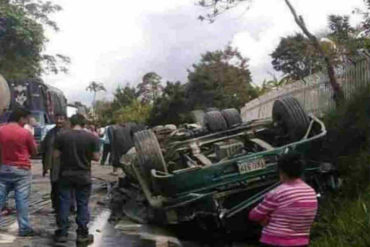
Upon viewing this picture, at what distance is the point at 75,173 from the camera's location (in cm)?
889

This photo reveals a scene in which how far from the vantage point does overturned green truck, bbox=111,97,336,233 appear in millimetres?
8703

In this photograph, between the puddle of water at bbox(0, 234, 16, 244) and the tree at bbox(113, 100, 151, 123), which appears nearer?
the puddle of water at bbox(0, 234, 16, 244)

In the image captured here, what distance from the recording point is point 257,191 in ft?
29.4

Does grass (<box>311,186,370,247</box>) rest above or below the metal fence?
below

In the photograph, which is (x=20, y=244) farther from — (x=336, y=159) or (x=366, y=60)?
(x=366, y=60)

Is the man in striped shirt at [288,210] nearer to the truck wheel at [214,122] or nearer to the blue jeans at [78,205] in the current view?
the blue jeans at [78,205]

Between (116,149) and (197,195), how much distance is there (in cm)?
749

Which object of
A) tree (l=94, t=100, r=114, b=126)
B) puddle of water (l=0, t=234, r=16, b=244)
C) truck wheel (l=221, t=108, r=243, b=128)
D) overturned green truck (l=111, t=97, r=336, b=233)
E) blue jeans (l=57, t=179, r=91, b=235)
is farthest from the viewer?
tree (l=94, t=100, r=114, b=126)

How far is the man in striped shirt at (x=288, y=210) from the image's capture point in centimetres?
496

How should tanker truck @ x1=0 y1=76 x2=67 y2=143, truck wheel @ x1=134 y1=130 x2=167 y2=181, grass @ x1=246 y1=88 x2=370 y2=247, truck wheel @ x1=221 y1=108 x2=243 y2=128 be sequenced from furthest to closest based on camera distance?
tanker truck @ x1=0 y1=76 x2=67 y2=143 < truck wheel @ x1=221 y1=108 x2=243 y2=128 < truck wheel @ x1=134 y1=130 x2=167 y2=181 < grass @ x1=246 y1=88 x2=370 y2=247

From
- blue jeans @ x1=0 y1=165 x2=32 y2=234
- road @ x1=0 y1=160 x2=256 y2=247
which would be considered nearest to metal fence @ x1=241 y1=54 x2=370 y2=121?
road @ x1=0 y1=160 x2=256 y2=247

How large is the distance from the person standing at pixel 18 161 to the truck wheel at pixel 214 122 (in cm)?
316

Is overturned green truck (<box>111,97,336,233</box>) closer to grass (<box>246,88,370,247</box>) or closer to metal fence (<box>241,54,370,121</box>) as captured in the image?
grass (<box>246,88,370,247</box>)

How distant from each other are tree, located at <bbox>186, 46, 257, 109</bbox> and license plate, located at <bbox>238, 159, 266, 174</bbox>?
32.9 metres
